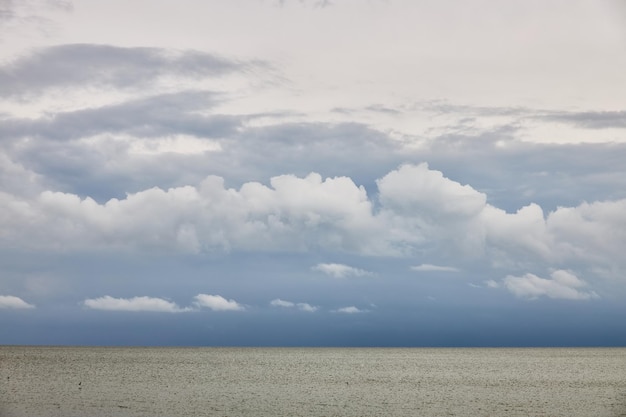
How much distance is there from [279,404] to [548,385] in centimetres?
4327

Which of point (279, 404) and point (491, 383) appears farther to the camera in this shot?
point (491, 383)

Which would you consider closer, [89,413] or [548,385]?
[89,413]

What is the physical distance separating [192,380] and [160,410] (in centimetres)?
3627

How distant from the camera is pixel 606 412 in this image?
203ft

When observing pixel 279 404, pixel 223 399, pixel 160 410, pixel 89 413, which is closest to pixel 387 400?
pixel 279 404

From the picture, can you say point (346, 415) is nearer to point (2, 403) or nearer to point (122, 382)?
point (2, 403)

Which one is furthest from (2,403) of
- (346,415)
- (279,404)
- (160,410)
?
(346,415)

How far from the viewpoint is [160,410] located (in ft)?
196

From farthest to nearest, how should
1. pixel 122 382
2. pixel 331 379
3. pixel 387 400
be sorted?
1. pixel 331 379
2. pixel 122 382
3. pixel 387 400

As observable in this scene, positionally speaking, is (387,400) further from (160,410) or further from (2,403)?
(2,403)

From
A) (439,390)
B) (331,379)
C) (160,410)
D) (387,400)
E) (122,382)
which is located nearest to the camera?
(160,410)

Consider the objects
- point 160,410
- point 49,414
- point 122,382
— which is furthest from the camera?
point 122,382

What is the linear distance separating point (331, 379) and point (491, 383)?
842 inches

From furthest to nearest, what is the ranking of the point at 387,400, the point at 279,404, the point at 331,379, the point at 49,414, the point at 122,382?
the point at 331,379
the point at 122,382
the point at 387,400
the point at 279,404
the point at 49,414
